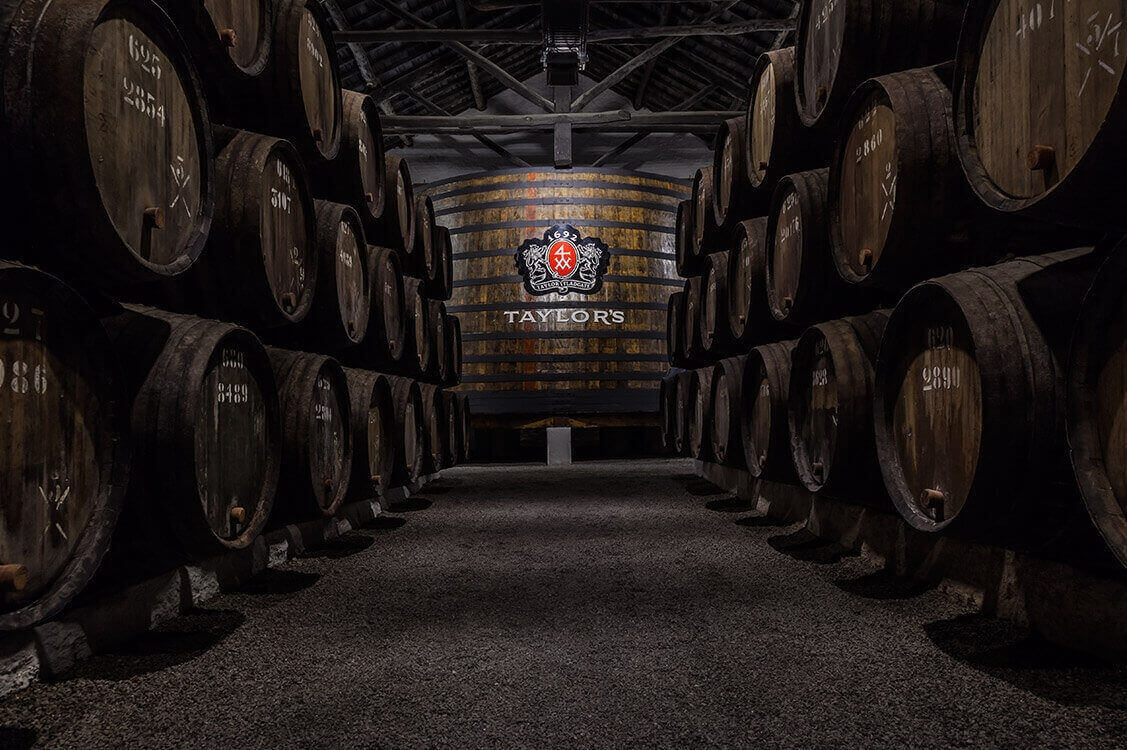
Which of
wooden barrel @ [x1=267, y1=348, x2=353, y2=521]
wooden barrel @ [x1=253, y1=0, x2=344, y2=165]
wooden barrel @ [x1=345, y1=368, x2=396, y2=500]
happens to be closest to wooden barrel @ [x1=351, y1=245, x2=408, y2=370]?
wooden barrel @ [x1=345, y1=368, x2=396, y2=500]

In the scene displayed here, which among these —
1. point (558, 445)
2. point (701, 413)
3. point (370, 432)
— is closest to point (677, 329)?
point (701, 413)

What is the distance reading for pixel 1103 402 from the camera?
149cm

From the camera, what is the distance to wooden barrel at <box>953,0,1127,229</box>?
141 centimetres

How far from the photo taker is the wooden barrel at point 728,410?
4.68 meters

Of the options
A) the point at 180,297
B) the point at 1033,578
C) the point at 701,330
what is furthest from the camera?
the point at 701,330

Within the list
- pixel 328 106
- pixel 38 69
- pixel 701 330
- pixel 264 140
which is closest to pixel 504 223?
pixel 701 330

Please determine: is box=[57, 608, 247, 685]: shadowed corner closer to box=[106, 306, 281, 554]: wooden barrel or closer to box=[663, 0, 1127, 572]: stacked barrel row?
box=[106, 306, 281, 554]: wooden barrel

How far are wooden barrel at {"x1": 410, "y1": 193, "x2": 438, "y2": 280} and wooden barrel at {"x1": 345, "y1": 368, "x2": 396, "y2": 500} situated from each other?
2013 mm

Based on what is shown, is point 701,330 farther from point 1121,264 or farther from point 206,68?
point 1121,264

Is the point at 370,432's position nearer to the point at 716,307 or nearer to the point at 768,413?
the point at 768,413

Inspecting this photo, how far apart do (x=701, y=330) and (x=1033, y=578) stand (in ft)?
13.5

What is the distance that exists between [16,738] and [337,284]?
2431 millimetres

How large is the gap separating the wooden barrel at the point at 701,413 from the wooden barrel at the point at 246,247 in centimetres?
346

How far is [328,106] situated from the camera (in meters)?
3.67
